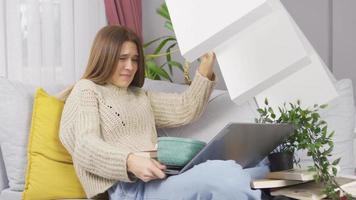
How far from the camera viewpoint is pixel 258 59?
185 centimetres

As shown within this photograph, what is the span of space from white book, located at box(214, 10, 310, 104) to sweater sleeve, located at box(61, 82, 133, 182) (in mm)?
436

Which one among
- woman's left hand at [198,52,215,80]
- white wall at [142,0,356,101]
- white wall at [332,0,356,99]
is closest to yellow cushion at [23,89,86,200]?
woman's left hand at [198,52,215,80]

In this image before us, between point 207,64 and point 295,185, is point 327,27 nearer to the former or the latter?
point 207,64

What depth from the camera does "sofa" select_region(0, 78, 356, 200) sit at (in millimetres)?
1930

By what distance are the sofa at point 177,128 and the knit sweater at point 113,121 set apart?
75 mm

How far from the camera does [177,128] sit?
219cm

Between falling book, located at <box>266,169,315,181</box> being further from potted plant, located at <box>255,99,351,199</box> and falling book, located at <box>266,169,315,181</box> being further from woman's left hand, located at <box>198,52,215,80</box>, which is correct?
woman's left hand, located at <box>198,52,215,80</box>

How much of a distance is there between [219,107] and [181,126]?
0.17 m

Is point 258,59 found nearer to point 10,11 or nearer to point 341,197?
point 341,197

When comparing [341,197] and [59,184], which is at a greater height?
[59,184]

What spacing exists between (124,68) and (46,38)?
0.88 metres

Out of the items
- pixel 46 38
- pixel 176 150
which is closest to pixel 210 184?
pixel 176 150

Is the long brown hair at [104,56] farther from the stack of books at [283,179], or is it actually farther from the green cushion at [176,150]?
the stack of books at [283,179]

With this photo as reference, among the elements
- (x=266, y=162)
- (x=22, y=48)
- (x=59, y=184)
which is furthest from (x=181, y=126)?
(x=22, y=48)
